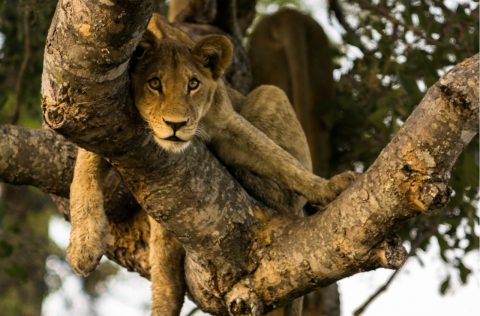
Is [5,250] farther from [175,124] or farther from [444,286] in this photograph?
[444,286]

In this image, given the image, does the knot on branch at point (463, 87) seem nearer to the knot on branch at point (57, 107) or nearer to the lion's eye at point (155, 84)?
the lion's eye at point (155, 84)

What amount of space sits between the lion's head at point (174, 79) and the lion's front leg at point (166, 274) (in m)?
0.75

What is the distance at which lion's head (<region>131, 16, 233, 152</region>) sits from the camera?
3676 millimetres

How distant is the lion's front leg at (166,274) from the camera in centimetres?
453

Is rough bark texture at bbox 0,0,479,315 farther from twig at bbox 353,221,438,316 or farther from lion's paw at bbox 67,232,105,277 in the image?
twig at bbox 353,221,438,316

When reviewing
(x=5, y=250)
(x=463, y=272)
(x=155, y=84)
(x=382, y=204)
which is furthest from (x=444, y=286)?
(x=155, y=84)

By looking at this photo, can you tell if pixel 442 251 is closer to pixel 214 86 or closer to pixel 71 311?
pixel 214 86

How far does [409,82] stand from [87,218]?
2.07 metres

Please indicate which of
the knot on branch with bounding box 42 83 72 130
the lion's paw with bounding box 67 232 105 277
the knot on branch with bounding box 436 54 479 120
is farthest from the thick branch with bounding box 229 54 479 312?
the knot on branch with bounding box 42 83 72 130

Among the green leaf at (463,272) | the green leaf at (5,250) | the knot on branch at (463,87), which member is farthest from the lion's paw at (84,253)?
the green leaf at (463,272)

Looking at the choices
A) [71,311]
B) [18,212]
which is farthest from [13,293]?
[18,212]

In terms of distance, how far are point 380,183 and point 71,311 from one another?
10987 millimetres

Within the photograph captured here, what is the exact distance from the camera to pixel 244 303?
4215 mm

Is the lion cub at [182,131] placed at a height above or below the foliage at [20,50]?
above
